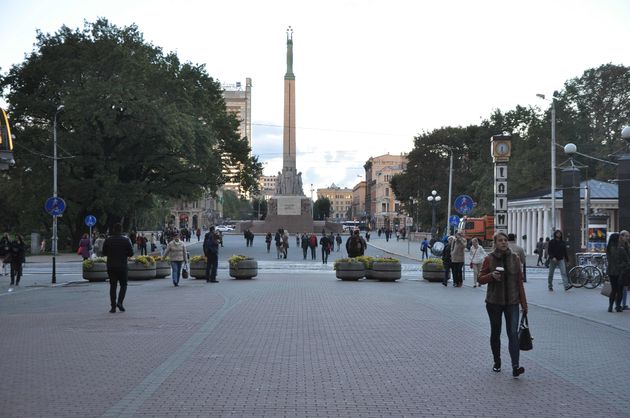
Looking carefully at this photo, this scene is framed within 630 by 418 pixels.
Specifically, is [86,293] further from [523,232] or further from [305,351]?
[523,232]

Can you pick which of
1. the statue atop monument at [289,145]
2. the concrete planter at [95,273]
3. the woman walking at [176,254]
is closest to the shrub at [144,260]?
the concrete planter at [95,273]

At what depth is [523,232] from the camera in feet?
200

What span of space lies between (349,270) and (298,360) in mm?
17437

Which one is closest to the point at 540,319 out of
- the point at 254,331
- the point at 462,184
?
the point at 254,331

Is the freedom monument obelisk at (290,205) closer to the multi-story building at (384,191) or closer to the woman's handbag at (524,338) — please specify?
the multi-story building at (384,191)

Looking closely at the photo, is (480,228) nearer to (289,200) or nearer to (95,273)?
(289,200)

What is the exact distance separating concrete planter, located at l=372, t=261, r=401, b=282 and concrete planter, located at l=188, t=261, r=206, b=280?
5.84m

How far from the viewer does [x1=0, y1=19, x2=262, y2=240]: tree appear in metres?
49.2

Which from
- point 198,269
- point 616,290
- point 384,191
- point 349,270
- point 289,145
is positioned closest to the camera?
point 616,290

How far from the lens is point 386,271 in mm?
27672

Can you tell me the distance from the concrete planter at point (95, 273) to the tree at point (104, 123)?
2206cm

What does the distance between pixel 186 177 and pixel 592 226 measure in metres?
27.9

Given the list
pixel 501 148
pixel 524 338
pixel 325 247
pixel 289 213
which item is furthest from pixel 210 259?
pixel 289 213

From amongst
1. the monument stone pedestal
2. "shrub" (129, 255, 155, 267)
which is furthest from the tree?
the monument stone pedestal
